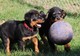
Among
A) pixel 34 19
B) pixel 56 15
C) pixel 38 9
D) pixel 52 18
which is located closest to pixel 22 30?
pixel 34 19

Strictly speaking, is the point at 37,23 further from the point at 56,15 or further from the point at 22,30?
the point at 56,15

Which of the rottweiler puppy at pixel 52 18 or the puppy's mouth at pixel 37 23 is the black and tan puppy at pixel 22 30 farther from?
the rottweiler puppy at pixel 52 18

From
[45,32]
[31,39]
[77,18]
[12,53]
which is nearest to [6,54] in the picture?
[12,53]

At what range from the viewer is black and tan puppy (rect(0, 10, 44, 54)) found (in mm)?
8828

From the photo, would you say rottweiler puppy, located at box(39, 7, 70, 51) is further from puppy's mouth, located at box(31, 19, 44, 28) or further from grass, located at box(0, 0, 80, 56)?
puppy's mouth, located at box(31, 19, 44, 28)

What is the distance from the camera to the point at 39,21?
8742mm

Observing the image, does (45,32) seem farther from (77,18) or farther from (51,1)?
(51,1)

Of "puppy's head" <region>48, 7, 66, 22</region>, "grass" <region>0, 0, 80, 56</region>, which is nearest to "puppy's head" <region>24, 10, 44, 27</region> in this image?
"puppy's head" <region>48, 7, 66, 22</region>

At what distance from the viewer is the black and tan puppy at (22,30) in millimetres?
8828

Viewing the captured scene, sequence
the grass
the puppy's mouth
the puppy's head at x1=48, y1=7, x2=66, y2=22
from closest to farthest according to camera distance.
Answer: the puppy's head at x1=48, y1=7, x2=66, y2=22 → the puppy's mouth → the grass

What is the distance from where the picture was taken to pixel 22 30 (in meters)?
8.91

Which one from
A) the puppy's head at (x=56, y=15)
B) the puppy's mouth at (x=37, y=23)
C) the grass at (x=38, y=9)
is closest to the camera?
the puppy's head at (x=56, y=15)

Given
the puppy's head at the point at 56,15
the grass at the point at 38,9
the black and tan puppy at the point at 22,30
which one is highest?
the puppy's head at the point at 56,15

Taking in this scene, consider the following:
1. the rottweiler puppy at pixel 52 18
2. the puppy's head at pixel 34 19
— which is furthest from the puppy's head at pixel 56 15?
the puppy's head at pixel 34 19
